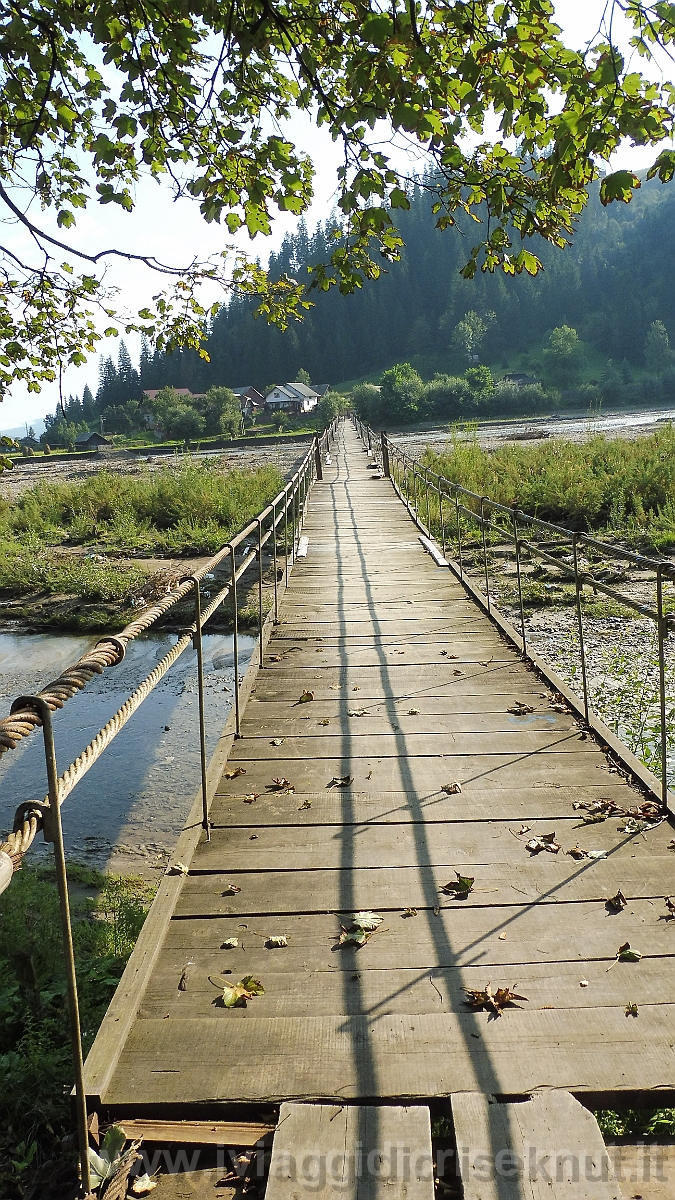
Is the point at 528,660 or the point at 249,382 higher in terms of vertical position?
the point at 249,382

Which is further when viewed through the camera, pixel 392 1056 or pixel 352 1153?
pixel 392 1056

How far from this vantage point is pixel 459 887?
10.6ft

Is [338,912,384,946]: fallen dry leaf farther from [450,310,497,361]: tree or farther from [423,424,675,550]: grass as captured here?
[450,310,497,361]: tree

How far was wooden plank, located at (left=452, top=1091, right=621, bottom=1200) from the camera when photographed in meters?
1.89

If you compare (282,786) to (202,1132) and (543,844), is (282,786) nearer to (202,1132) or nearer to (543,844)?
(543,844)

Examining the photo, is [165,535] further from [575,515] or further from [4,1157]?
[4,1157]

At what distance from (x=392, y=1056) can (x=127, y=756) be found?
699 cm

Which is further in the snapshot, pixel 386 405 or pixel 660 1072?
pixel 386 405

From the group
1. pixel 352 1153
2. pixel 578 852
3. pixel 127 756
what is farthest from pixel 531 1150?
pixel 127 756

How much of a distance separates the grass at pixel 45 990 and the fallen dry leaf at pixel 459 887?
4.89 ft

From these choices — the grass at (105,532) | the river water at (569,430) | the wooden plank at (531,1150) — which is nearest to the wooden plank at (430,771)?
the wooden plank at (531,1150)

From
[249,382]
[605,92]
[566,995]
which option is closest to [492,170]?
[605,92]

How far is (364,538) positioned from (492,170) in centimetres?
887

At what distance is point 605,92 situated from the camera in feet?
11.1
